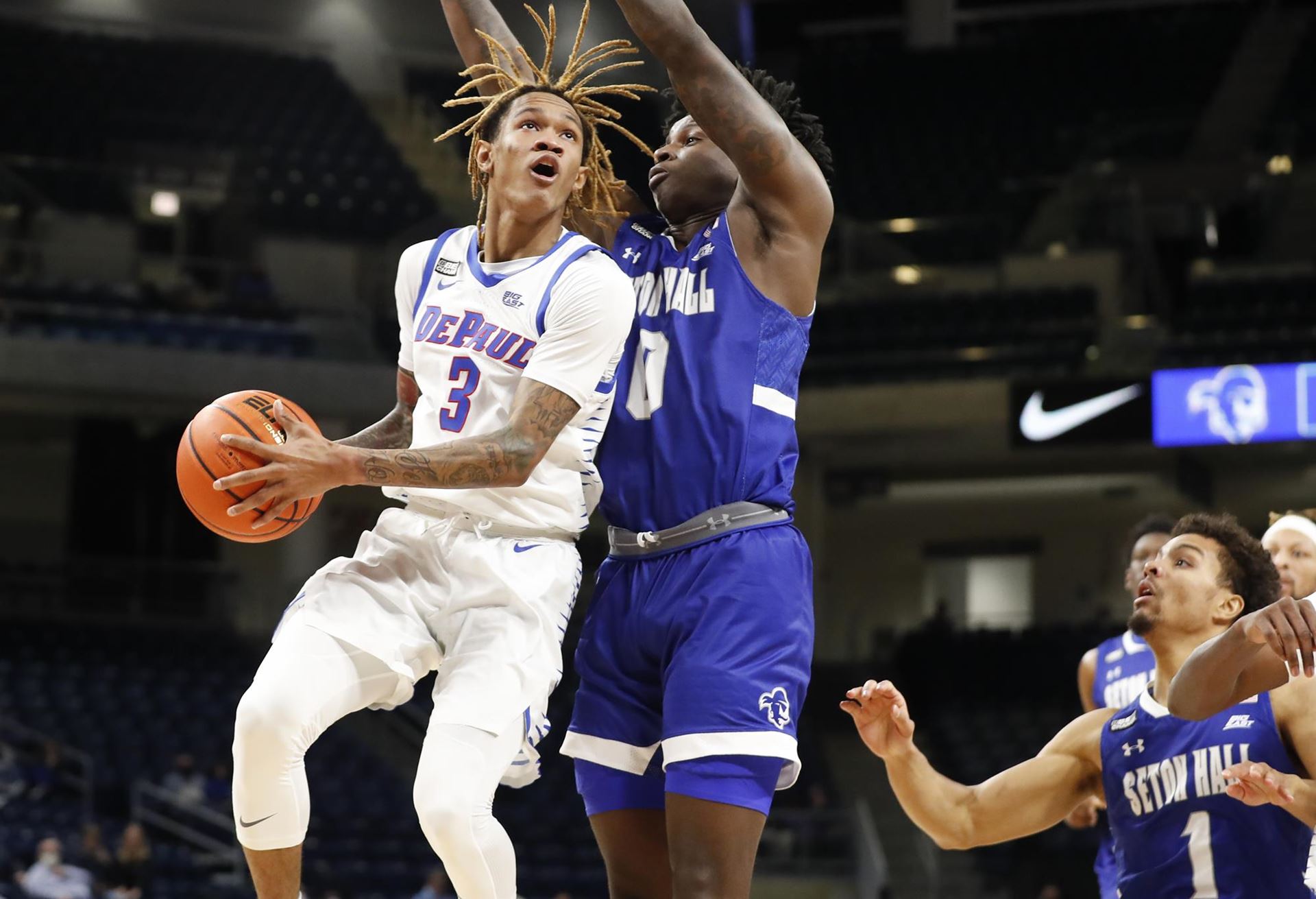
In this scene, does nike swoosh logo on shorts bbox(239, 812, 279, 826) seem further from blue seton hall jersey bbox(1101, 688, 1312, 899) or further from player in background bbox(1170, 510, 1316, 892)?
blue seton hall jersey bbox(1101, 688, 1312, 899)

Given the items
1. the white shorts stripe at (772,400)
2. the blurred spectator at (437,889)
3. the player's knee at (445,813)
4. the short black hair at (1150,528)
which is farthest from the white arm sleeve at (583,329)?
the blurred spectator at (437,889)

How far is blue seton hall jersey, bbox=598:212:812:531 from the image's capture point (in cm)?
362

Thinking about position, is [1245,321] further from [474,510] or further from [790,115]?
[474,510]

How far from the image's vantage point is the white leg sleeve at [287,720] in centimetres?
324

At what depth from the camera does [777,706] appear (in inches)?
137

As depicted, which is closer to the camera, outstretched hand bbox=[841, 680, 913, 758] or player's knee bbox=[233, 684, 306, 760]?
Answer: player's knee bbox=[233, 684, 306, 760]

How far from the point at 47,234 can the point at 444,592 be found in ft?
44.8

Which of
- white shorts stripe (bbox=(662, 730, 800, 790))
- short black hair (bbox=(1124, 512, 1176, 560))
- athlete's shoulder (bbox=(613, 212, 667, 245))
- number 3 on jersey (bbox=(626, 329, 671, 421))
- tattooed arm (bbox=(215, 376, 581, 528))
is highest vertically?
athlete's shoulder (bbox=(613, 212, 667, 245))

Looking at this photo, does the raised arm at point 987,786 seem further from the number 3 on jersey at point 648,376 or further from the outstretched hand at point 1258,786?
the number 3 on jersey at point 648,376

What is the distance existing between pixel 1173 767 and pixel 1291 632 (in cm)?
110

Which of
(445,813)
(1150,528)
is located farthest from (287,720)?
(1150,528)

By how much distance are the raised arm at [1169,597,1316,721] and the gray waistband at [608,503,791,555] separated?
1081 mm

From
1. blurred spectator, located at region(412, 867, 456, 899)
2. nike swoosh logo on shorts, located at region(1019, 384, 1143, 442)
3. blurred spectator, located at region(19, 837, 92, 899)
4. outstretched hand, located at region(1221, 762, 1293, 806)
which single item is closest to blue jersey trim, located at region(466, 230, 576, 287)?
outstretched hand, located at region(1221, 762, 1293, 806)

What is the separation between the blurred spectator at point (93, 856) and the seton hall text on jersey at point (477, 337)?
9346 millimetres
